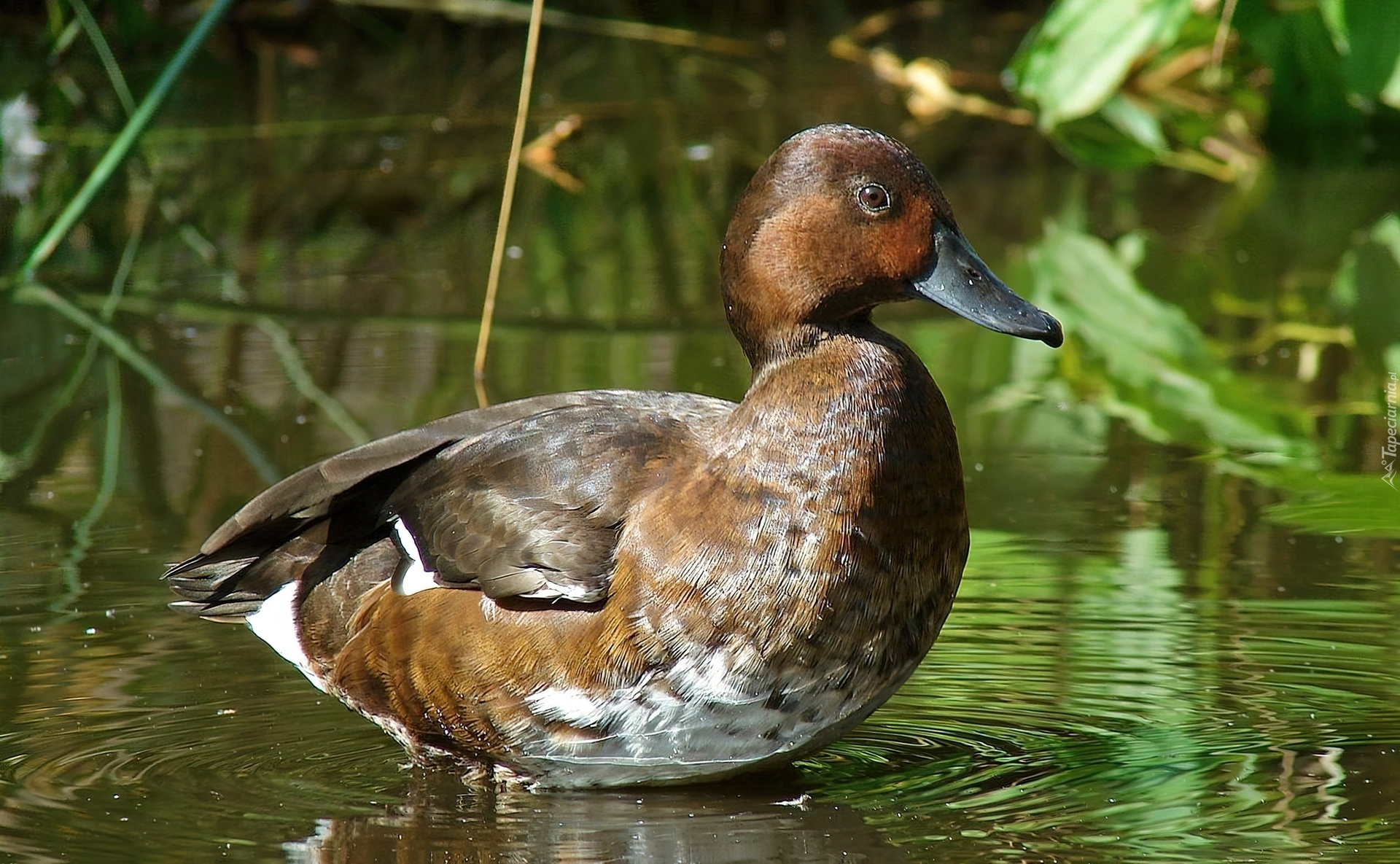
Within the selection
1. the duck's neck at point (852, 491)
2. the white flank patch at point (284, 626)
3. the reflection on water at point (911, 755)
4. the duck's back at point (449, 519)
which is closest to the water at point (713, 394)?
the reflection on water at point (911, 755)

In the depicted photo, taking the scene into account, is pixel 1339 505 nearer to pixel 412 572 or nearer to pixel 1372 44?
pixel 412 572

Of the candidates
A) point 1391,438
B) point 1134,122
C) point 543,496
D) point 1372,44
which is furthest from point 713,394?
point 1134,122

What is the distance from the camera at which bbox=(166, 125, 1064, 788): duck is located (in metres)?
3.54

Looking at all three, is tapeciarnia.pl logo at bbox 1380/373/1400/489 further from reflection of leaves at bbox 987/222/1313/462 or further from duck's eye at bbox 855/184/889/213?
duck's eye at bbox 855/184/889/213

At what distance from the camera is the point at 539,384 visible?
20.8 ft

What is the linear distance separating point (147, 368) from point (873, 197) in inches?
154

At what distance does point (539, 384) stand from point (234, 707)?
242 centimetres

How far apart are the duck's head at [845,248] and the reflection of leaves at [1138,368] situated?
2.25m

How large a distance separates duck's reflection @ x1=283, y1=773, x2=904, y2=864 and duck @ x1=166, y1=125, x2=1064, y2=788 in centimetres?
6

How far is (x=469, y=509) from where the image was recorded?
3.84m

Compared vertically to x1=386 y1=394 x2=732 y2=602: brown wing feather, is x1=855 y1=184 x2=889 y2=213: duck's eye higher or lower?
higher

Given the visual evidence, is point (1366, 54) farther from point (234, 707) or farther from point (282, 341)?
point (234, 707)

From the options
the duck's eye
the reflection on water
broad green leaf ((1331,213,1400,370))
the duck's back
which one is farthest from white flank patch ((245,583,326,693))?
broad green leaf ((1331,213,1400,370))

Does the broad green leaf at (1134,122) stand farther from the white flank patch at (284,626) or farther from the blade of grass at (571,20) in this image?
the white flank patch at (284,626)
